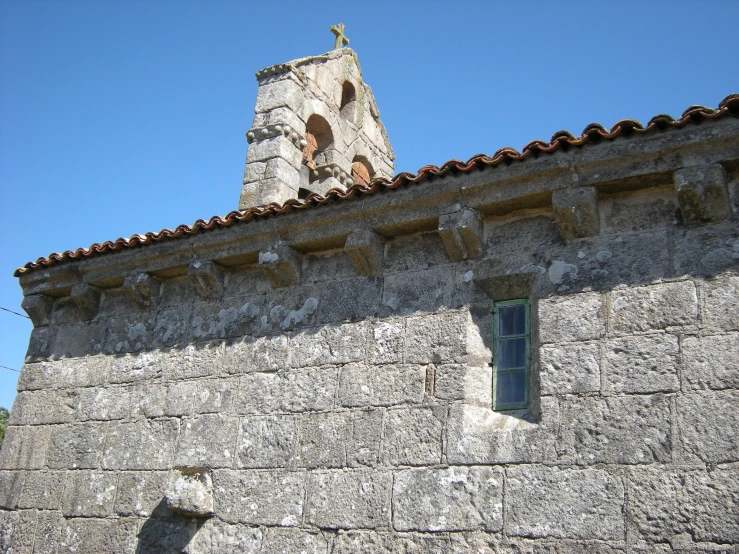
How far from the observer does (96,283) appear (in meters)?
7.09

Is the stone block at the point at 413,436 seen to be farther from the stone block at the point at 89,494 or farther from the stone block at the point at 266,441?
the stone block at the point at 89,494

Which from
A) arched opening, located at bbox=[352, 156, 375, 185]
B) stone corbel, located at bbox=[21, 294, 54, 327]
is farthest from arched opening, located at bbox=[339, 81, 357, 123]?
stone corbel, located at bbox=[21, 294, 54, 327]

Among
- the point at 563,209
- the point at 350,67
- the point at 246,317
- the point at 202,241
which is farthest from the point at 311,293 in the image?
the point at 350,67

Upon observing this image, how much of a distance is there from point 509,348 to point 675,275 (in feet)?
3.76

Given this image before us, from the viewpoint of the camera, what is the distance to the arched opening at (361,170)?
9203mm

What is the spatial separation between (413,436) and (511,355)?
2.74 ft

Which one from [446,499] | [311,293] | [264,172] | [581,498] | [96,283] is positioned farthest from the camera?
[264,172]

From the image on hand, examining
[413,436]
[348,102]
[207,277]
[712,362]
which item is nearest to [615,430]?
[712,362]

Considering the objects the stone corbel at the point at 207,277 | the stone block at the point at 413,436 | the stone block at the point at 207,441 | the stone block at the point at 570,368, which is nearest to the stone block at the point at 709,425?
the stone block at the point at 570,368

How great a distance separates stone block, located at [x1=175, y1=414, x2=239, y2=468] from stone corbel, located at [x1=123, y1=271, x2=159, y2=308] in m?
1.27

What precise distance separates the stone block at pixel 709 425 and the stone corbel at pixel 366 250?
2297mm

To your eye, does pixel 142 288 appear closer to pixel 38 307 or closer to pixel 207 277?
pixel 207 277

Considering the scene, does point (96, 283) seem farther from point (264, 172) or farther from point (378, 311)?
point (378, 311)

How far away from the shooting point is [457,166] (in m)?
5.12
